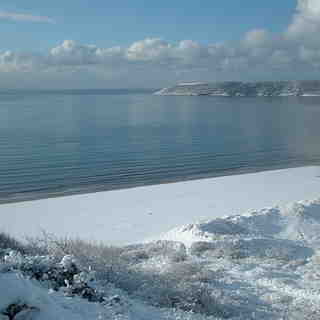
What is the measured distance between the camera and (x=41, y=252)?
11.4m

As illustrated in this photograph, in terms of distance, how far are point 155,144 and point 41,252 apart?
37.4m

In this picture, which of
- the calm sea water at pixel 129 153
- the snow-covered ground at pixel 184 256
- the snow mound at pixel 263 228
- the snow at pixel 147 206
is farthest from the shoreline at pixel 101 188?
the snow mound at pixel 263 228

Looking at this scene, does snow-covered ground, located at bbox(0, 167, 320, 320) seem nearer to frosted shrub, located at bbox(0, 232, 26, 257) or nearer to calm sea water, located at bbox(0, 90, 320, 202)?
frosted shrub, located at bbox(0, 232, 26, 257)

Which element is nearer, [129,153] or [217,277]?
[217,277]

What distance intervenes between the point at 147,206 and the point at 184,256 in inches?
378

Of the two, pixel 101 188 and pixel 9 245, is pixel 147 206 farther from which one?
pixel 9 245

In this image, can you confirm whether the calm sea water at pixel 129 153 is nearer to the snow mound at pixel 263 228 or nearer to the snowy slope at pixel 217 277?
the snow mound at pixel 263 228

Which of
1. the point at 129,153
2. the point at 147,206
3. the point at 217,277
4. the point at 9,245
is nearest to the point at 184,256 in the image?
the point at 217,277

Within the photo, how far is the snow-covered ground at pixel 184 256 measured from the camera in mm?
7523

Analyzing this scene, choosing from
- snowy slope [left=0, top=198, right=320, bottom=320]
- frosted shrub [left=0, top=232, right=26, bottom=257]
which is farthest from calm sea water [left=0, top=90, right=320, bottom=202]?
frosted shrub [left=0, top=232, right=26, bottom=257]

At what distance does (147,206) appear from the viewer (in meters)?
23.3

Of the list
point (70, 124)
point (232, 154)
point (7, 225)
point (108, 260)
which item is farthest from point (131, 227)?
point (70, 124)

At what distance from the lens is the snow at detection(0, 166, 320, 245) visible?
1878 cm

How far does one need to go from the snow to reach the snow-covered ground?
0.05 metres
